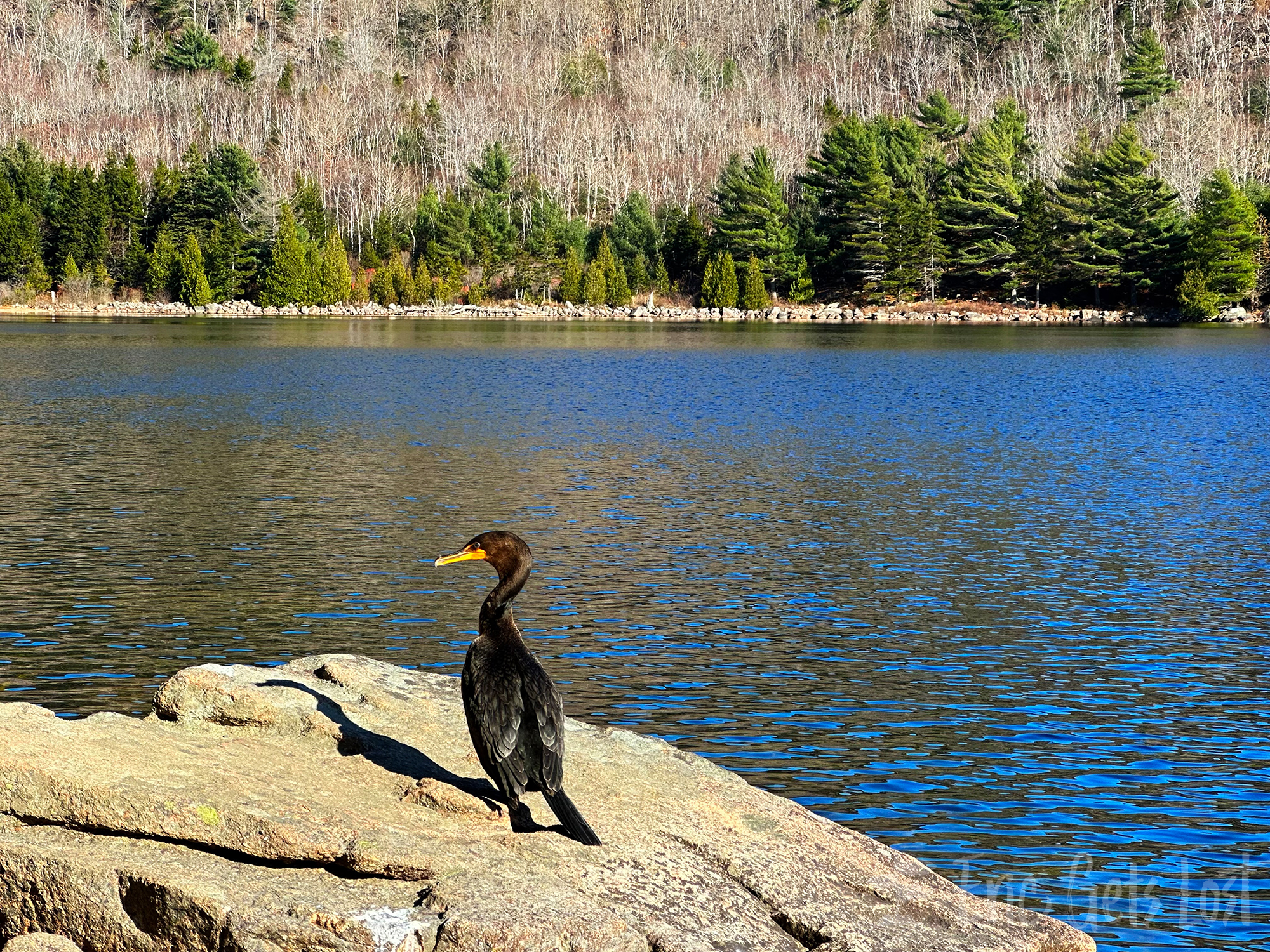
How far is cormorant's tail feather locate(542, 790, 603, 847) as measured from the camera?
6.61m

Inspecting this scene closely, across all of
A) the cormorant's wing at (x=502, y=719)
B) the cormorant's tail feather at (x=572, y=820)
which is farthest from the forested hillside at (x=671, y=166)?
the cormorant's tail feather at (x=572, y=820)

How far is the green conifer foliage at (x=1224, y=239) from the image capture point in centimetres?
9212

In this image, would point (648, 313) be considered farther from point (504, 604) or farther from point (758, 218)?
point (504, 604)

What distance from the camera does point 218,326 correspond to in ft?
278

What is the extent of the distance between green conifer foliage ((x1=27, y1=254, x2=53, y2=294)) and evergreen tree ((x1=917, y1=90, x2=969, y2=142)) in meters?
73.0

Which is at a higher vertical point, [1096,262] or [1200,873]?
[1096,262]

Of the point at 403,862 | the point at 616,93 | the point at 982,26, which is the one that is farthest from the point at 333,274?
the point at 403,862

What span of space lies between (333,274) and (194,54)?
76307mm

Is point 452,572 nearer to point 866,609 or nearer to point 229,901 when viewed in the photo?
point 866,609

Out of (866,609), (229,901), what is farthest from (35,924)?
(866,609)

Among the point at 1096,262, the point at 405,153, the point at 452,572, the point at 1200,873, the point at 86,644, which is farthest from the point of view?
the point at 405,153

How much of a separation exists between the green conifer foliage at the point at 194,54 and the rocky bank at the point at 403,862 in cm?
17357

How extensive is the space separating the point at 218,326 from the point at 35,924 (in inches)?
3250

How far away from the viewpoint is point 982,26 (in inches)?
6708
